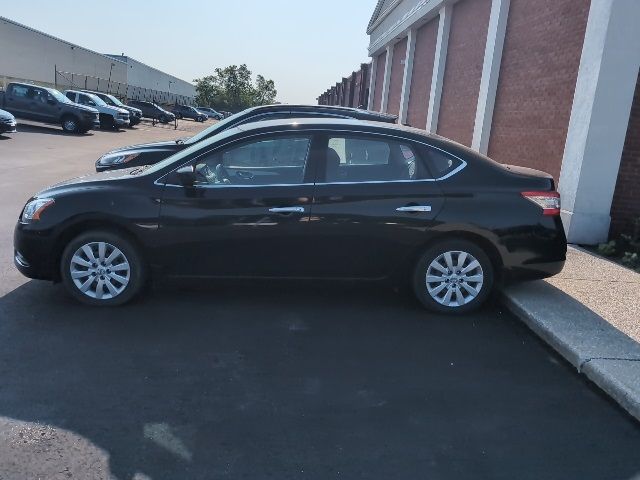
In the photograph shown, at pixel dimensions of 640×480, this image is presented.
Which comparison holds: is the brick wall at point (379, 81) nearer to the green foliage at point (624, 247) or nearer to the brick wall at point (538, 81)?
the brick wall at point (538, 81)

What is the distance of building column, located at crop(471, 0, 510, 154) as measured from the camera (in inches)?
478

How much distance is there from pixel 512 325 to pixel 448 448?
93.1 inches

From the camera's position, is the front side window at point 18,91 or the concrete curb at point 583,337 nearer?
the concrete curb at point 583,337

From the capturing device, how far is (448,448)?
10.9 ft

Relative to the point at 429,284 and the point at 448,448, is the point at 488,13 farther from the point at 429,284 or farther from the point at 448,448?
the point at 448,448

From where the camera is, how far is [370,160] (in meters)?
5.51

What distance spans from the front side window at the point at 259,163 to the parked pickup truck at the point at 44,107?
23710 millimetres

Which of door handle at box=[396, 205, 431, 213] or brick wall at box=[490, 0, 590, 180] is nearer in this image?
door handle at box=[396, 205, 431, 213]

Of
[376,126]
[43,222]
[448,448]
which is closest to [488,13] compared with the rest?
[376,126]

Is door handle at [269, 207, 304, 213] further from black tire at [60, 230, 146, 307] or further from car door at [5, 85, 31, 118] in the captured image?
car door at [5, 85, 31, 118]

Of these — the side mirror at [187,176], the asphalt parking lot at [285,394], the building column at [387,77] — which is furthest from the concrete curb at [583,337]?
the building column at [387,77]

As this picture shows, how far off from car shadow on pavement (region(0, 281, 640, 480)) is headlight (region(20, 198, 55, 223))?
73 centimetres

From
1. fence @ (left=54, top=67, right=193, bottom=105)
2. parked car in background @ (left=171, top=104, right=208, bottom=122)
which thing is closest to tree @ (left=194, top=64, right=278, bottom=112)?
fence @ (left=54, top=67, right=193, bottom=105)

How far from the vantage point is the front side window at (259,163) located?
5.32 meters
